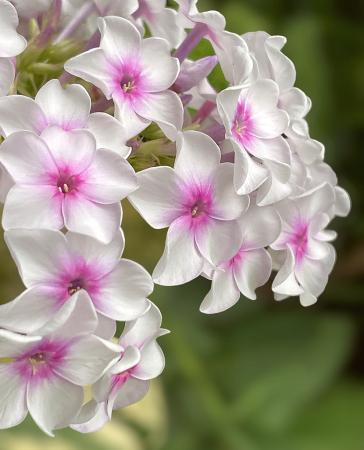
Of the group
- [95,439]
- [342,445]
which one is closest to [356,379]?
[342,445]

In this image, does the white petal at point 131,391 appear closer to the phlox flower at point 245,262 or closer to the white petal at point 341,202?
the phlox flower at point 245,262

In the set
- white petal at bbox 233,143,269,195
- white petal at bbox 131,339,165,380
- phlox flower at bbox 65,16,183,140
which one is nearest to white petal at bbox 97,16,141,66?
phlox flower at bbox 65,16,183,140

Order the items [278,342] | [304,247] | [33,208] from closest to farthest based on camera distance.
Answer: [33,208], [304,247], [278,342]

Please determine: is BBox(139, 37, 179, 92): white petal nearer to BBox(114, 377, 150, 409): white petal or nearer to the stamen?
the stamen

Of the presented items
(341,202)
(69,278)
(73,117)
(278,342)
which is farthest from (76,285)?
(278,342)

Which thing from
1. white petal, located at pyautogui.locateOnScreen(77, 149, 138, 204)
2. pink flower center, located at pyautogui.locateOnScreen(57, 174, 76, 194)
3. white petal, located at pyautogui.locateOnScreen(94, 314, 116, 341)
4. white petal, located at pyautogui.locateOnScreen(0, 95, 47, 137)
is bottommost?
white petal, located at pyautogui.locateOnScreen(94, 314, 116, 341)

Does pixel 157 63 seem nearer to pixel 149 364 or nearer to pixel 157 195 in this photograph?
pixel 157 195
